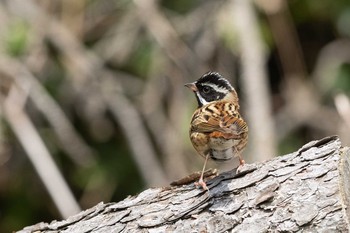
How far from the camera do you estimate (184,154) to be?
720cm

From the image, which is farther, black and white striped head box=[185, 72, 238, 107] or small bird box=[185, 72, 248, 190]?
black and white striped head box=[185, 72, 238, 107]

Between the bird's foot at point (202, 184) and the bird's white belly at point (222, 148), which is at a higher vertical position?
the bird's white belly at point (222, 148)

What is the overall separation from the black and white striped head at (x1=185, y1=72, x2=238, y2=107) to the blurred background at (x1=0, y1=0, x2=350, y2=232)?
1.61m

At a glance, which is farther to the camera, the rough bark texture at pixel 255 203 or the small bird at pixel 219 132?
the small bird at pixel 219 132

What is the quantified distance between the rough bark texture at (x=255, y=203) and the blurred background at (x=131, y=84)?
105 inches

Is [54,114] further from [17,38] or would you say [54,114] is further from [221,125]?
[221,125]

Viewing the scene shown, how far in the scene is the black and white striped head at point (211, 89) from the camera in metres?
4.95

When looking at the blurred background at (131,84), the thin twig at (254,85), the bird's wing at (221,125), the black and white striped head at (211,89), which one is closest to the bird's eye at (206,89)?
the black and white striped head at (211,89)

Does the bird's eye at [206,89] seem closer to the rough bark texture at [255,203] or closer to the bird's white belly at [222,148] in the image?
the bird's white belly at [222,148]

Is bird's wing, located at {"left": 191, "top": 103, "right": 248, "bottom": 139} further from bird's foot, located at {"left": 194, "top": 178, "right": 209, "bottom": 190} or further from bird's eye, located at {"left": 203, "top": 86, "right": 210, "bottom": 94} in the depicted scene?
bird's eye, located at {"left": 203, "top": 86, "right": 210, "bottom": 94}

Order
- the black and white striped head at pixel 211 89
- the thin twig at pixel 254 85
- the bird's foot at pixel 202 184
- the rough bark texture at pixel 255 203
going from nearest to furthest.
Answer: the rough bark texture at pixel 255 203, the bird's foot at pixel 202 184, the black and white striped head at pixel 211 89, the thin twig at pixel 254 85

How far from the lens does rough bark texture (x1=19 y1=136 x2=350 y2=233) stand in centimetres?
371

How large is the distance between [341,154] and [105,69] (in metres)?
4.00

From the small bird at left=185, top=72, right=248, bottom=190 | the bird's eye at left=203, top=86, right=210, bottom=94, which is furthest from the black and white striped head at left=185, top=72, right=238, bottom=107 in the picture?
the small bird at left=185, top=72, right=248, bottom=190
